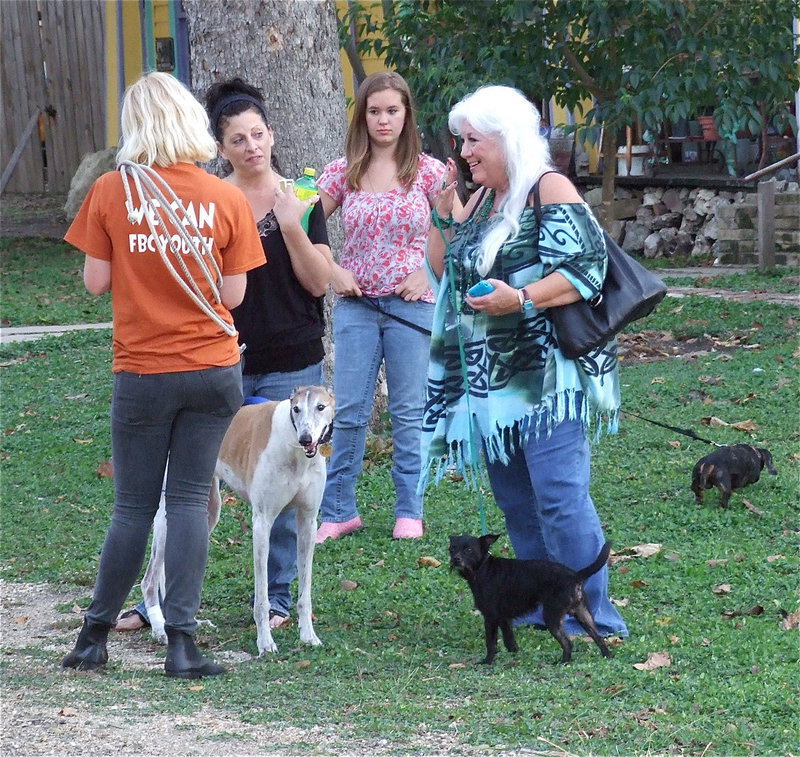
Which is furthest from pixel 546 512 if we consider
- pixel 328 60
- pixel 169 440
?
pixel 328 60

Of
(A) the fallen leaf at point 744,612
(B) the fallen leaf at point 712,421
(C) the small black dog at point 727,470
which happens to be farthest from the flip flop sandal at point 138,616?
(B) the fallen leaf at point 712,421

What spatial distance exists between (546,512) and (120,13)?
666 inches

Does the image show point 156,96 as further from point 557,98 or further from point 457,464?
point 557,98

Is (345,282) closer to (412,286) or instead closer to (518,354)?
(412,286)

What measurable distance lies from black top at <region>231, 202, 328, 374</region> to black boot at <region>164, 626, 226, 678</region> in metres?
1.17

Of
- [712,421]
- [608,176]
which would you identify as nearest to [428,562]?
[712,421]

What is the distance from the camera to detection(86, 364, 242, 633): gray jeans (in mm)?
4242

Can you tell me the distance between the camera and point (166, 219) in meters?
4.11

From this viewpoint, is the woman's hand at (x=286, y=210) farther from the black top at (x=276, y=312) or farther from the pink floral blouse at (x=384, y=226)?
the pink floral blouse at (x=384, y=226)

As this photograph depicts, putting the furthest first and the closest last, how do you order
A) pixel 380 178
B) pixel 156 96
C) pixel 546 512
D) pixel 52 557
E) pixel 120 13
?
pixel 120 13, pixel 52 557, pixel 380 178, pixel 546 512, pixel 156 96

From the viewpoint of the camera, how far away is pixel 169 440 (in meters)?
4.35

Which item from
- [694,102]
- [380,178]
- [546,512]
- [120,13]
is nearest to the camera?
[546,512]

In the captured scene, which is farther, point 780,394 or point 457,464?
point 780,394

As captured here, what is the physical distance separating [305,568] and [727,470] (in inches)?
102
